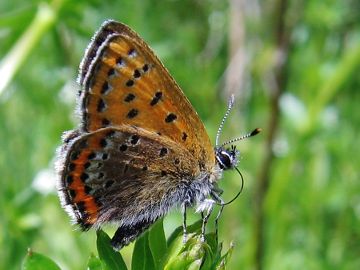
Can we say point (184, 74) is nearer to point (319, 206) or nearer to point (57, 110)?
point (57, 110)

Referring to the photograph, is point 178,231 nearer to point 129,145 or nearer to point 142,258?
point 142,258

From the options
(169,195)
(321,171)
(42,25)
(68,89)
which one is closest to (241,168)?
(321,171)

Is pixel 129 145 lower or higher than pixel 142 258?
higher

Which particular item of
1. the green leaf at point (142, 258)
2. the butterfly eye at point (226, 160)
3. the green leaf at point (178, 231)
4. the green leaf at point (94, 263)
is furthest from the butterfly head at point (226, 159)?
the green leaf at point (94, 263)

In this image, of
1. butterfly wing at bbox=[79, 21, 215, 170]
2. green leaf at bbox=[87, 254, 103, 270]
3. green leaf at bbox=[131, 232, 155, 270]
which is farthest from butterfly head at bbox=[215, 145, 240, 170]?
green leaf at bbox=[87, 254, 103, 270]

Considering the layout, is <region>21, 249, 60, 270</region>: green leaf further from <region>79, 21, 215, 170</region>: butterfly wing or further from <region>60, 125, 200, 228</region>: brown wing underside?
<region>79, 21, 215, 170</region>: butterfly wing

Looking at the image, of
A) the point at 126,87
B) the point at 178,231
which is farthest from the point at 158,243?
the point at 126,87

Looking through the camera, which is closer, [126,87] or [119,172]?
[126,87]
